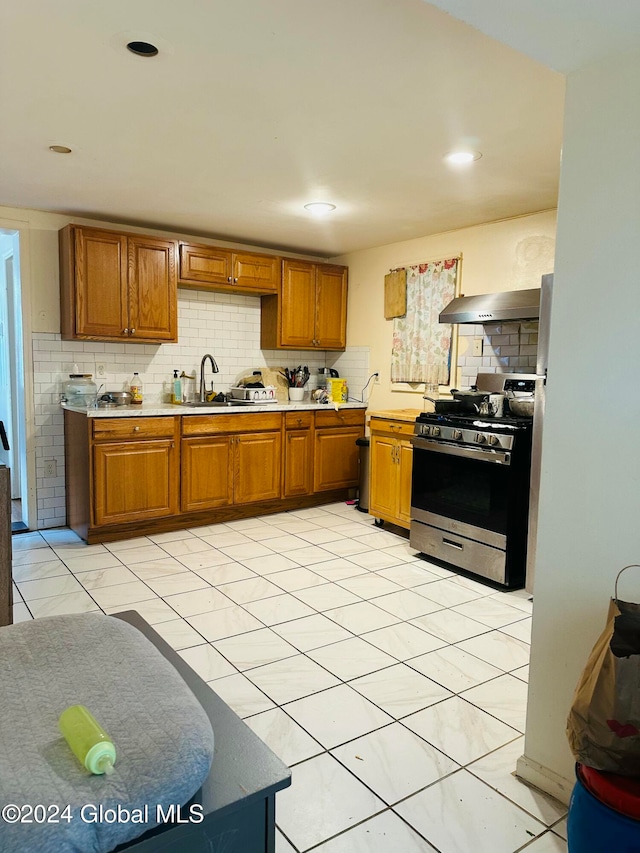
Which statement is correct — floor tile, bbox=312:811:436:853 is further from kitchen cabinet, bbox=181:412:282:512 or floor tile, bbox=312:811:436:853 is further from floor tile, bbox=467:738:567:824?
kitchen cabinet, bbox=181:412:282:512

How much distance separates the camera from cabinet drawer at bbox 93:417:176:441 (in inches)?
161

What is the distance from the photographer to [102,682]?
1.16m

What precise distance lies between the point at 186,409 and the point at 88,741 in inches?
143

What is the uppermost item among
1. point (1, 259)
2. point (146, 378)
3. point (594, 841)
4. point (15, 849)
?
point (1, 259)

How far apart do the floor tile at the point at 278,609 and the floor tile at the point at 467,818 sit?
4.22 ft

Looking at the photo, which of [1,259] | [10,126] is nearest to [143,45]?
[10,126]

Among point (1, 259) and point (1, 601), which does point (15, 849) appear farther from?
point (1, 259)

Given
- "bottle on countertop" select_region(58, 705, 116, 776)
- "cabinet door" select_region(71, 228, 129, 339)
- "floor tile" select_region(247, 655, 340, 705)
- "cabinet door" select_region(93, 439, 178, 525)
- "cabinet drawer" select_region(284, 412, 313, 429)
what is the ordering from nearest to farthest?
"bottle on countertop" select_region(58, 705, 116, 776)
"floor tile" select_region(247, 655, 340, 705)
"cabinet door" select_region(93, 439, 178, 525)
"cabinet door" select_region(71, 228, 129, 339)
"cabinet drawer" select_region(284, 412, 313, 429)

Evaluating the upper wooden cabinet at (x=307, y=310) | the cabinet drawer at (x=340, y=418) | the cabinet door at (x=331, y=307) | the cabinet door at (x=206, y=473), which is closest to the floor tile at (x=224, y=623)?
the cabinet door at (x=206, y=473)

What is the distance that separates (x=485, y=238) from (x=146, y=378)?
2891 millimetres

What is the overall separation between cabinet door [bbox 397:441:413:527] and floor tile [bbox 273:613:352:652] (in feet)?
5.00

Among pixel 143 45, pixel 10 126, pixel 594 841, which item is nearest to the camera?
pixel 594 841

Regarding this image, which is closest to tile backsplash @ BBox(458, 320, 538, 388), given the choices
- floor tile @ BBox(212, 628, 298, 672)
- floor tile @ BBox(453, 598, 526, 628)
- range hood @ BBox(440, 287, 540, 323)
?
range hood @ BBox(440, 287, 540, 323)

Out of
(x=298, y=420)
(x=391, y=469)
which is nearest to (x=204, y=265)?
(x=298, y=420)
